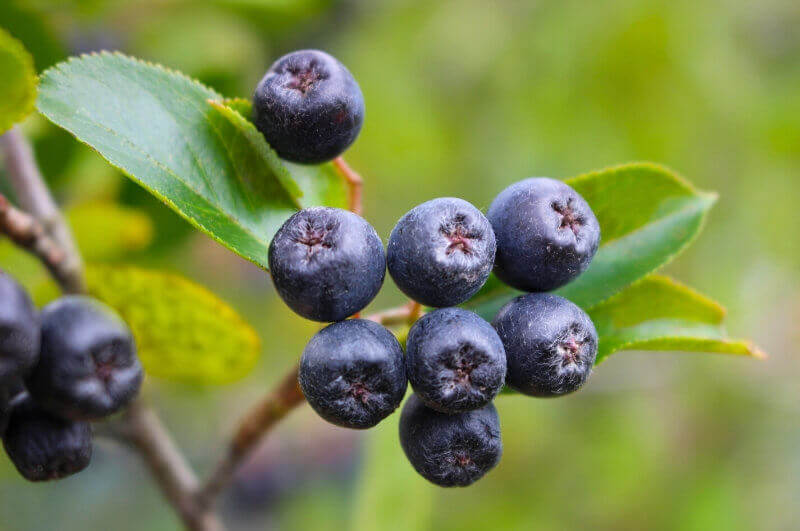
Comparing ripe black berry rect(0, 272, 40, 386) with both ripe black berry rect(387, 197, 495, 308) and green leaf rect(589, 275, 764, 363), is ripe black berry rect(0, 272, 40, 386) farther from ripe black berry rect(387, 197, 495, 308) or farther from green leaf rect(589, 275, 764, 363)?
green leaf rect(589, 275, 764, 363)

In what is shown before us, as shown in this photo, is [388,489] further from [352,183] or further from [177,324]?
[352,183]

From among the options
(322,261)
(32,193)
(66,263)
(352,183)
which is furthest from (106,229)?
(322,261)

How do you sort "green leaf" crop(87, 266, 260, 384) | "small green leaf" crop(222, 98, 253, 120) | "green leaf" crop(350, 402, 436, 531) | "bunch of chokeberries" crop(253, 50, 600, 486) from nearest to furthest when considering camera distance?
"bunch of chokeberries" crop(253, 50, 600, 486), "small green leaf" crop(222, 98, 253, 120), "green leaf" crop(87, 266, 260, 384), "green leaf" crop(350, 402, 436, 531)

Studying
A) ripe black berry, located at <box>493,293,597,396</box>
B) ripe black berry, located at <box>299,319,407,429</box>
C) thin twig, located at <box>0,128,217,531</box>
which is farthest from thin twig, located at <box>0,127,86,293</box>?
ripe black berry, located at <box>493,293,597,396</box>

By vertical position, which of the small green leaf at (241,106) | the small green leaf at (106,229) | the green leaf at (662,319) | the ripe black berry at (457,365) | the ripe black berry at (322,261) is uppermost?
the small green leaf at (241,106)

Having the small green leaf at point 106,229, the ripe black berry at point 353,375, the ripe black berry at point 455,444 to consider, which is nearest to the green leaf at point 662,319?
the ripe black berry at point 455,444

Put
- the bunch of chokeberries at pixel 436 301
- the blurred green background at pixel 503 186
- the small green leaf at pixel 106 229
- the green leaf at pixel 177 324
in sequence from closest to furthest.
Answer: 1. the bunch of chokeberries at pixel 436 301
2. the green leaf at pixel 177 324
3. the small green leaf at pixel 106 229
4. the blurred green background at pixel 503 186

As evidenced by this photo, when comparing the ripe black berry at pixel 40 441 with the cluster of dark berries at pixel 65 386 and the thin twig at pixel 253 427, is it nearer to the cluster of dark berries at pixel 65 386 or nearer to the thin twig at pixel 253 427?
the cluster of dark berries at pixel 65 386
